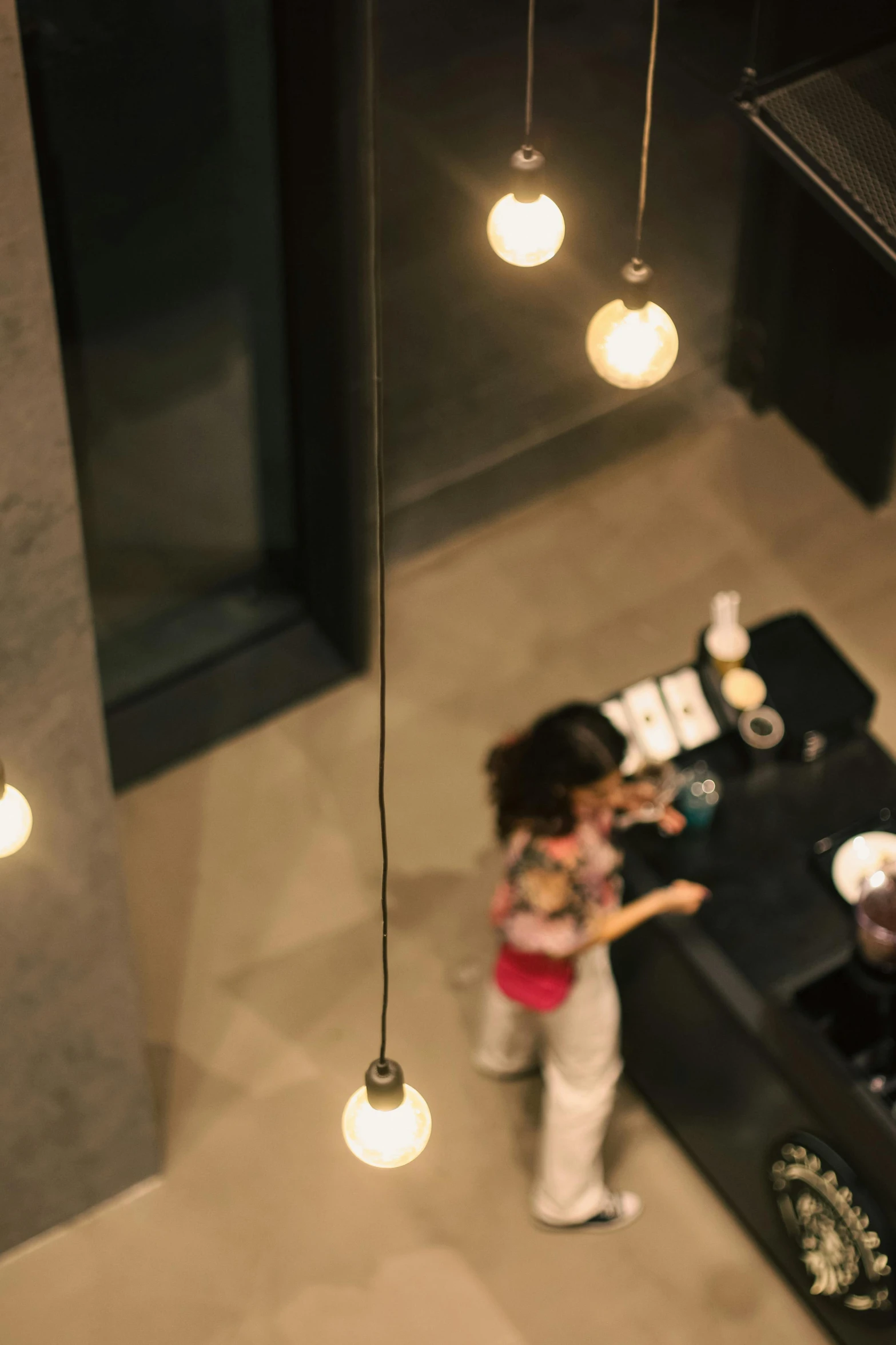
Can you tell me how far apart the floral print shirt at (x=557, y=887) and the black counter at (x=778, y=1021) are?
0.48 meters

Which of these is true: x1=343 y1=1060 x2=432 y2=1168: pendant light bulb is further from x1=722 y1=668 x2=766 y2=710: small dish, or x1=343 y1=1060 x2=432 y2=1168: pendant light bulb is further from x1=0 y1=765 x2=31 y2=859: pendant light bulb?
x1=722 y1=668 x2=766 y2=710: small dish

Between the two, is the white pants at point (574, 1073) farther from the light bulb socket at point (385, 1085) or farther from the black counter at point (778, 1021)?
the light bulb socket at point (385, 1085)

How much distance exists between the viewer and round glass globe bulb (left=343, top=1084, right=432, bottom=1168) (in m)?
A: 3.58

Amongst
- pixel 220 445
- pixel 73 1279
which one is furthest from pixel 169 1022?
pixel 220 445

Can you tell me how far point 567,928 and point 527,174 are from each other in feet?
5.81

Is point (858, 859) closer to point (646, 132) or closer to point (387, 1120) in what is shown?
point (387, 1120)

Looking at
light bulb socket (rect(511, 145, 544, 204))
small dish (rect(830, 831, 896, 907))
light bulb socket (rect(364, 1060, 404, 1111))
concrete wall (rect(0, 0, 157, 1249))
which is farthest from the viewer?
small dish (rect(830, 831, 896, 907))

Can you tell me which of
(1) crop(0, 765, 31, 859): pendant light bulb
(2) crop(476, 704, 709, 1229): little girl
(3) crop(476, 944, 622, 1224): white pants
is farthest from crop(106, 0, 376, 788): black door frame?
(1) crop(0, 765, 31, 859): pendant light bulb

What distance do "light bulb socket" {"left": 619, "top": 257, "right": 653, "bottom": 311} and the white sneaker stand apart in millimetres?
2567

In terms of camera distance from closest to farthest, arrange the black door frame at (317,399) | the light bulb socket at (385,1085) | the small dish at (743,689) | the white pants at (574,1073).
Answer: the light bulb socket at (385,1085)
the white pants at (574,1073)
the black door frame at (317,399)
the small dish at (743,689)

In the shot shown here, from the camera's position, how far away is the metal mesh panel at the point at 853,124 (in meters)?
4.27

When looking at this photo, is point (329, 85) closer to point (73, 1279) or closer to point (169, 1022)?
point (169, 1022)

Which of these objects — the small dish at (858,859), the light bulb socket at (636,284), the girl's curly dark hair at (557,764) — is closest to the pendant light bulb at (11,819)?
the girl's curly dark hair at (557,764)

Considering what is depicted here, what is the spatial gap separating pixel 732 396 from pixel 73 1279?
4.28 metres
